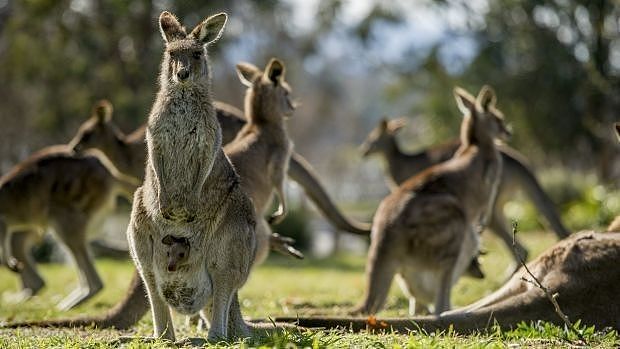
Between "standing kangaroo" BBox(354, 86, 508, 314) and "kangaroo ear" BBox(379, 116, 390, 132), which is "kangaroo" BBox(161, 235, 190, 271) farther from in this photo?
"kangaroo ear" BBox(379, 116, 390, 132)

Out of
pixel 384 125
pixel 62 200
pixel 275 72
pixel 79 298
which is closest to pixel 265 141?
pixel 275 72

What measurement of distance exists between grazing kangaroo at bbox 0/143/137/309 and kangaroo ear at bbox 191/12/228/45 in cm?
475

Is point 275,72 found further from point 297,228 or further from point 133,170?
point 297,228

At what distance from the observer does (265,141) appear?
765 centimetres

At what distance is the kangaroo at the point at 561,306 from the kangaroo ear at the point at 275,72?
2.60 meters

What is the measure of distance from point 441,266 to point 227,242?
8.99ft

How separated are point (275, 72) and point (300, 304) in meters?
2.30

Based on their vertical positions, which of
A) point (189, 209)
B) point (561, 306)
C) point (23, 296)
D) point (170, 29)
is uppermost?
point (170, 29)

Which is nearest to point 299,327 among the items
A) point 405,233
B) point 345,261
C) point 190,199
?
point 190,199

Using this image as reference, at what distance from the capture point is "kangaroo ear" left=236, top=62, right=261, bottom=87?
26.0 feet

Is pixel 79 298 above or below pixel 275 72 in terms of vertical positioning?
below

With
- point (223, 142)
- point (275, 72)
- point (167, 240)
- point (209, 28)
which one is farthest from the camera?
point (223, 142)

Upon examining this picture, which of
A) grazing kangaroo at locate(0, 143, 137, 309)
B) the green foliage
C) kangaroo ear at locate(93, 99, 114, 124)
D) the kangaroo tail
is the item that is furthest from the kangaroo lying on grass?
the green foliage

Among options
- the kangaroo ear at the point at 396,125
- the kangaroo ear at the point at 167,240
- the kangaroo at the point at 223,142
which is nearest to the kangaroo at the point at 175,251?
the kangaroo ear at the point at 167,240
